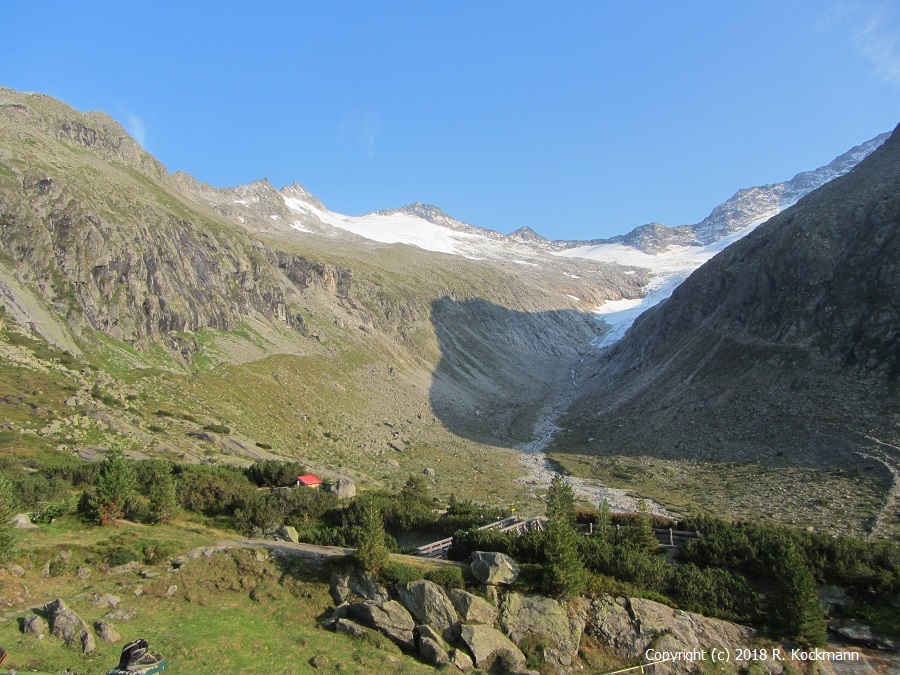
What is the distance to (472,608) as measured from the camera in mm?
18828

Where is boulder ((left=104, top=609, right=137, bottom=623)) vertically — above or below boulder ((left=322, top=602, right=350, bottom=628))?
above

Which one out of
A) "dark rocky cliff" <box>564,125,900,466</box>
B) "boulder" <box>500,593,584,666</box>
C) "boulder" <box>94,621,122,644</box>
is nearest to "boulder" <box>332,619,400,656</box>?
"boulder" <box>500,593,584,666</box>

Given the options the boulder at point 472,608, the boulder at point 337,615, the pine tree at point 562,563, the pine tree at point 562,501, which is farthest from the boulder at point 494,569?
the pine tree at point 562,501

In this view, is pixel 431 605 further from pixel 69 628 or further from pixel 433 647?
pixel 69 628

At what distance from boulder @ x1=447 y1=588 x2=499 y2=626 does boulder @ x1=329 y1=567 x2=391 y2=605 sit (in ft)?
8.29

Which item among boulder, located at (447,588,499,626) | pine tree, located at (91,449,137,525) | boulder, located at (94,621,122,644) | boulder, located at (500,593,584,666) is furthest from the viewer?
pine tree, located at (91,449,137,525)

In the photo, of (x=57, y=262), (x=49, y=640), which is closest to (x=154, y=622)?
(x=49, y=640)

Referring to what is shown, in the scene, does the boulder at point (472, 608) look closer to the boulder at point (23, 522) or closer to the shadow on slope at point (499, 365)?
the boulder at point (23, 522)

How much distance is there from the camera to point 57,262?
6153 cm

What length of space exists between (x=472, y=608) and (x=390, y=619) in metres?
2.91

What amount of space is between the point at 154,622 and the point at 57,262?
60325 mm

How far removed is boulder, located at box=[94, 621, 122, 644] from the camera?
15.2 metres

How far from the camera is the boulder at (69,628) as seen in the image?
14.6 m

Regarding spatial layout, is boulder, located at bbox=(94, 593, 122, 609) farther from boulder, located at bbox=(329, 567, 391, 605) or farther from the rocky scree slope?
the rocky scree slope
